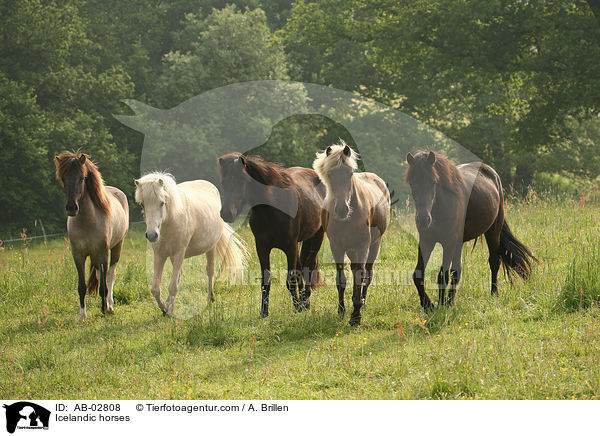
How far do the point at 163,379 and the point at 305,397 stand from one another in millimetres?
1429

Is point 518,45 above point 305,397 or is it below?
above

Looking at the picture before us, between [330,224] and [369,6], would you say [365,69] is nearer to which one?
[369,6]

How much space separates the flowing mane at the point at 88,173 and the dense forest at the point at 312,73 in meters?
12.4

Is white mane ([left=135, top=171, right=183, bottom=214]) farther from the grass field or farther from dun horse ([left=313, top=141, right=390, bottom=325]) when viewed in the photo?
dun horse ([left=313, top=141, right=390, bottom=325])

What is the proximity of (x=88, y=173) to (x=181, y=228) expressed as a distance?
1.37 meters

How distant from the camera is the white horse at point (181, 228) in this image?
630 cm

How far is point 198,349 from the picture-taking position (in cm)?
562

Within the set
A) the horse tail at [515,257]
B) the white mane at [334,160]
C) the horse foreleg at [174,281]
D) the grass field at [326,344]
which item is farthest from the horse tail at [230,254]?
the horse tail at [515,257]

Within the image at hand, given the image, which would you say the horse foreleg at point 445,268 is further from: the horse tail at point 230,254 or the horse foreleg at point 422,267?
the horse tail at point 230,254

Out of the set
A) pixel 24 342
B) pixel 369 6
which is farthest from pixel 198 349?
pixel 369 6

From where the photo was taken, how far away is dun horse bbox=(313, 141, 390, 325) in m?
5.44

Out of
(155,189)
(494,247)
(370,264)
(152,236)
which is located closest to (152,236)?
(152,236)

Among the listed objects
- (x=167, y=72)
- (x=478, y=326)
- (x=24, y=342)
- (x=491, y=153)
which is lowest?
(x=24, y=342)
